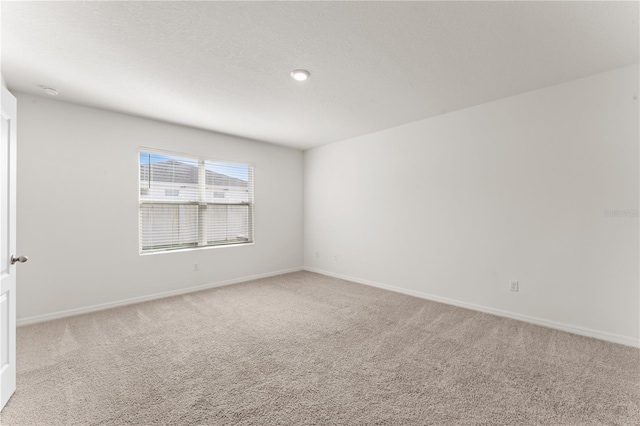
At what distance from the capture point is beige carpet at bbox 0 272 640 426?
5.74 ft

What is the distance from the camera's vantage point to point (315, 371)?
2.21 m

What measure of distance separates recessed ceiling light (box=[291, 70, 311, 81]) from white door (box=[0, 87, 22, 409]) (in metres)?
2.04

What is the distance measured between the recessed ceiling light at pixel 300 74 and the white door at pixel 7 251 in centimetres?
A: 204

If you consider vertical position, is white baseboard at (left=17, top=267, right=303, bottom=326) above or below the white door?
below

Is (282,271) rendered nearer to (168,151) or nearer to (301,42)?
(168,151)

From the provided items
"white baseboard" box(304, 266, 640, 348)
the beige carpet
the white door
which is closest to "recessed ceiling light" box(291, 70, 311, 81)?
the white door

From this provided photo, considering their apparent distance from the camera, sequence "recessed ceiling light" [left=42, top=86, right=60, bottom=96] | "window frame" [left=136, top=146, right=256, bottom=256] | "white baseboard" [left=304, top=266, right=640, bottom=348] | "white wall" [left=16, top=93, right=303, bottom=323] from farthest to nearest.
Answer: "window frame" [left=136, top=146, right=256, bottom=256] < "white wall" [left=16, top=93, right=303, bottom=323] < "recessed ceiling light" [left=42, top=86, right=60, bottom=96] < "white baseboard" [left=304, top=266, right=640, bottom=348]

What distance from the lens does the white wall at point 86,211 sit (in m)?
3.17

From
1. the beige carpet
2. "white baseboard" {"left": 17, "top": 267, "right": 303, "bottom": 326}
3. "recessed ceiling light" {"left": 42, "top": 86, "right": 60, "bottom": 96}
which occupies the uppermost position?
"recessed ceiling light" {"left": 42, "top": 86, "right": 60, "bottom": 96}

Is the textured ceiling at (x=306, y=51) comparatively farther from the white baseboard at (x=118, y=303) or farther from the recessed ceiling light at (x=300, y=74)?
the white baseboard at (x=118, y=303)

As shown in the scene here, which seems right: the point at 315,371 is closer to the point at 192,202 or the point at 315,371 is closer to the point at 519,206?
the point at 519,206

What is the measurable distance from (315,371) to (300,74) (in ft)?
8.45

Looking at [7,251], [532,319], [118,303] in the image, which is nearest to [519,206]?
[532,319]

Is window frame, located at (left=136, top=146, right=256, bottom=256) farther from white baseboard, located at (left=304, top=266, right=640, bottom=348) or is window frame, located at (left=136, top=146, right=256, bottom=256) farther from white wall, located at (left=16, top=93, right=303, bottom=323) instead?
white baseboard, located at (left=304, top=266, right=640, bottom=348)
